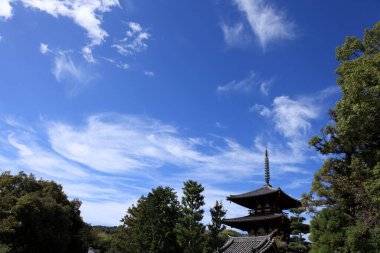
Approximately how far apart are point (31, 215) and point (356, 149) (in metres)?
27.2

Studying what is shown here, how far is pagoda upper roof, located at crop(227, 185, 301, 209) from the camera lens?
3344 centimetres

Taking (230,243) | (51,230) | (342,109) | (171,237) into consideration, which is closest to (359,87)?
(342,109)

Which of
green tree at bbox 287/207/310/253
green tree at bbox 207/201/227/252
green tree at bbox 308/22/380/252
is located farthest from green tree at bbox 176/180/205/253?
green tree at bbox 308/22/380/252

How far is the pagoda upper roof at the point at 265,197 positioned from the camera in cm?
3344

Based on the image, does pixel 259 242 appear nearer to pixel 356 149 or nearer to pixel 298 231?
pixel 298 231

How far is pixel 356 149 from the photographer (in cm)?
1870

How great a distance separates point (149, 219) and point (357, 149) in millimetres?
22774

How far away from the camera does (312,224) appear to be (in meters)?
13.5

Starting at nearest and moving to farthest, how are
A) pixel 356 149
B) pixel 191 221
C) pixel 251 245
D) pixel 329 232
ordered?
1. pixel 329 232
2. pixel 356 149
3. pixel 251 245
4. pixel 191 221

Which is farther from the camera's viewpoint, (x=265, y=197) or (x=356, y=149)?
(x=265, y=197)

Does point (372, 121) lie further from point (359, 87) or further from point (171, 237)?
point (171, 237)

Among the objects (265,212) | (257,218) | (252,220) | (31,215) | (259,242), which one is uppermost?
(265,212)

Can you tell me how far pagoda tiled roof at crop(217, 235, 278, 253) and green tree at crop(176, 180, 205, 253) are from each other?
4208 mm

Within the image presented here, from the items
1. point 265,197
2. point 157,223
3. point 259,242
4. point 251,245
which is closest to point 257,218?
point 265,197
